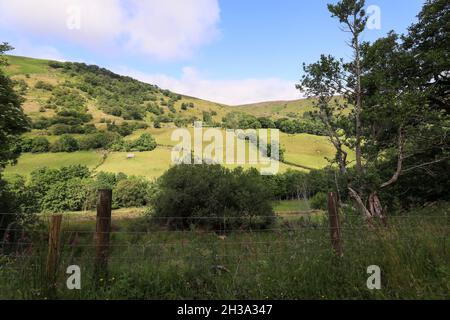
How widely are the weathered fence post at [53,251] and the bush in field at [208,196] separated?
24775 mm

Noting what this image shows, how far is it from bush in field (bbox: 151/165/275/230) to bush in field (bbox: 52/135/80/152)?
1774 inches

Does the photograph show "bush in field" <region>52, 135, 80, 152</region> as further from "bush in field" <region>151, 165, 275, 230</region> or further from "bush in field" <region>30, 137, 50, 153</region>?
"bush in field" <region>151, 165, 275, 230</region>

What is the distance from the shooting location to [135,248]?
19.0 ft

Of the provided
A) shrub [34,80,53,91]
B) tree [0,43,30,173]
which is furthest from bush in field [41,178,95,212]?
shrub [34,80,53,91]

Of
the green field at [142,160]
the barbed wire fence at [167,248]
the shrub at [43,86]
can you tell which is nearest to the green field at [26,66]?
the shrub at [43,86]

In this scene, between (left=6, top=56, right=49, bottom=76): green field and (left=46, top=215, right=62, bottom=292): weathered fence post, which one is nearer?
(left=46, top=215, right=62, bottom=292): weathered fence post

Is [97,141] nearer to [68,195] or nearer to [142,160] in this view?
[142,160]

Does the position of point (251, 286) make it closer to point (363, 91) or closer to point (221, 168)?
point (363, 91)

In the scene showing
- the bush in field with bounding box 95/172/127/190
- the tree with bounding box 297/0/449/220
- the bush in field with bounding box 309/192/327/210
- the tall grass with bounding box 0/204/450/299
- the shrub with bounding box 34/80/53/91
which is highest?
the shrub with bounding box 34/80/53/91

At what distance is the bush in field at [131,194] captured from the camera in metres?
45.8

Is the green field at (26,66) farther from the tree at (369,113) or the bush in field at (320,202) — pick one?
the tree at (369,113)

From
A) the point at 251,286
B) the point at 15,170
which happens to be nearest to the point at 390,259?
the point at 251,286

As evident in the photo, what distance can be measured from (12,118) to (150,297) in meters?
13.9

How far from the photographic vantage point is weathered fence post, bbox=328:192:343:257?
4848 millimetres
